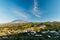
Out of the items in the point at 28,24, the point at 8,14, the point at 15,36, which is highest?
the point at 8,14

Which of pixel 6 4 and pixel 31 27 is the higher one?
pixel 6 4

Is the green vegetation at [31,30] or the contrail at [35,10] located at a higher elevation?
the contrail at [35,10]

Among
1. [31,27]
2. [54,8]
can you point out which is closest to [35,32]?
[31,27]

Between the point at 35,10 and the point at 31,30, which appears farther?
the point at 35,10

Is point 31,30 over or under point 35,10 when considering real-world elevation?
under

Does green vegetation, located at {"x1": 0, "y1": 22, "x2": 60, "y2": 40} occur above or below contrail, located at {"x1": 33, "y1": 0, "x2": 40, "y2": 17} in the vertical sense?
below

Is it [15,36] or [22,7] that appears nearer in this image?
[15,36]

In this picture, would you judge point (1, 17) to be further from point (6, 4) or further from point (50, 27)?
point (50, 27)

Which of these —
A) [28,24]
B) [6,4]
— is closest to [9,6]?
[6,4]

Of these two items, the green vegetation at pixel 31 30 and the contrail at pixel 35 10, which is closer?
the green vegetation at pixel 31 30

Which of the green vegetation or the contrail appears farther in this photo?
the contrail
